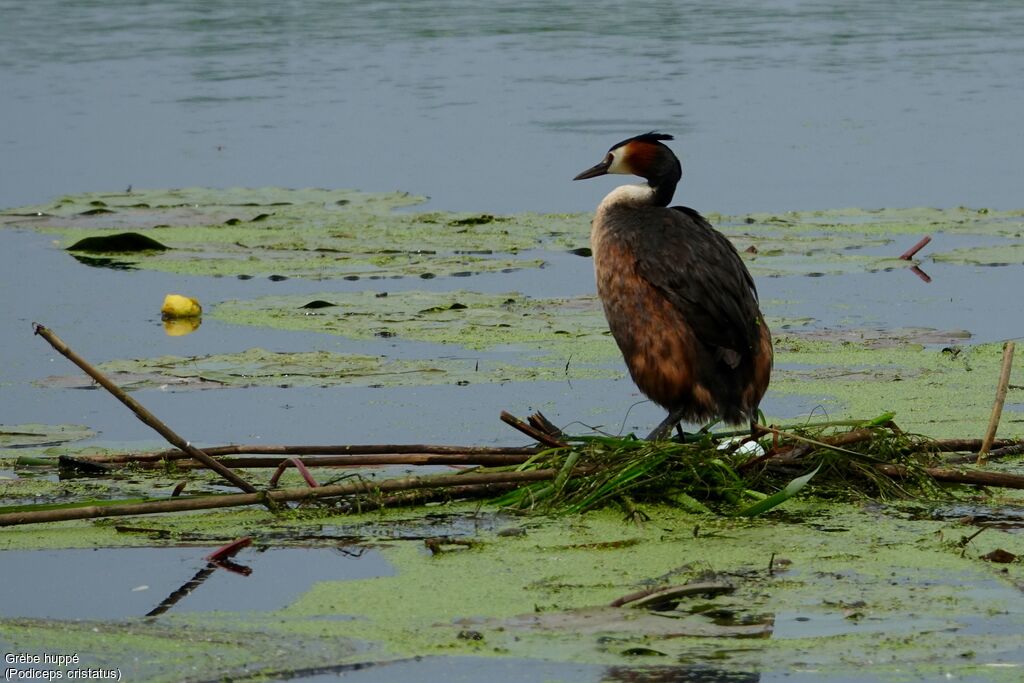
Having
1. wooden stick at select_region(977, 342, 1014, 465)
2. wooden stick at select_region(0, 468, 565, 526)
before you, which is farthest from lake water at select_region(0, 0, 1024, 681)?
wooden stick at select_region(977, 342, 1014, 465)

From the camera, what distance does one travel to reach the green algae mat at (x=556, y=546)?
4191mm

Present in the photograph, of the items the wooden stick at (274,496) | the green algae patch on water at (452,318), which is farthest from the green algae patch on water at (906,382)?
the wooden stick at (274,496)

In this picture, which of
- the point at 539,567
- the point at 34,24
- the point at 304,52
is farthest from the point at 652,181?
the point at 34,24

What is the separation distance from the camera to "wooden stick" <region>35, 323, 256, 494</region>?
4.87 m

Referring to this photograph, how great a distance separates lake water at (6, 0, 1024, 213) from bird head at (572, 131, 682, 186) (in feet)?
16.4

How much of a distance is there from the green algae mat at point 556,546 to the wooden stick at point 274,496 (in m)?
0.08

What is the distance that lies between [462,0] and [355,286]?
842 inches

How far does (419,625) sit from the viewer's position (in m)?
4.44

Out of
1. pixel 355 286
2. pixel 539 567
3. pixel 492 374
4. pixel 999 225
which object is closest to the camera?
pixel 539 567

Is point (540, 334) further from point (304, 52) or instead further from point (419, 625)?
point (304, 52)

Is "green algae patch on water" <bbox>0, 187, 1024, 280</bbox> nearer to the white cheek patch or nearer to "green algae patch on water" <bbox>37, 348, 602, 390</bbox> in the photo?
"green algae patch on water" <bbox>37, 348, 602, 390</bbox>

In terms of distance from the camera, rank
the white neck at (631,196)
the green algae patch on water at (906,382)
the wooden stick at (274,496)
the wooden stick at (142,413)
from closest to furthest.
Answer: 1. the wooden stick at (142,413)
2. the wooden stick at (274,496)
3. the green algae patch on water at (906,382)
4. the white neck at (631,196)

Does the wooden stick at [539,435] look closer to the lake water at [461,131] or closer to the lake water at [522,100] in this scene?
the lake water at [461,131]

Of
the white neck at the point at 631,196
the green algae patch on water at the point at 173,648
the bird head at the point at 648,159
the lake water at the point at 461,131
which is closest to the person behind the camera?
the green algae patch on water at the point at 173,648
